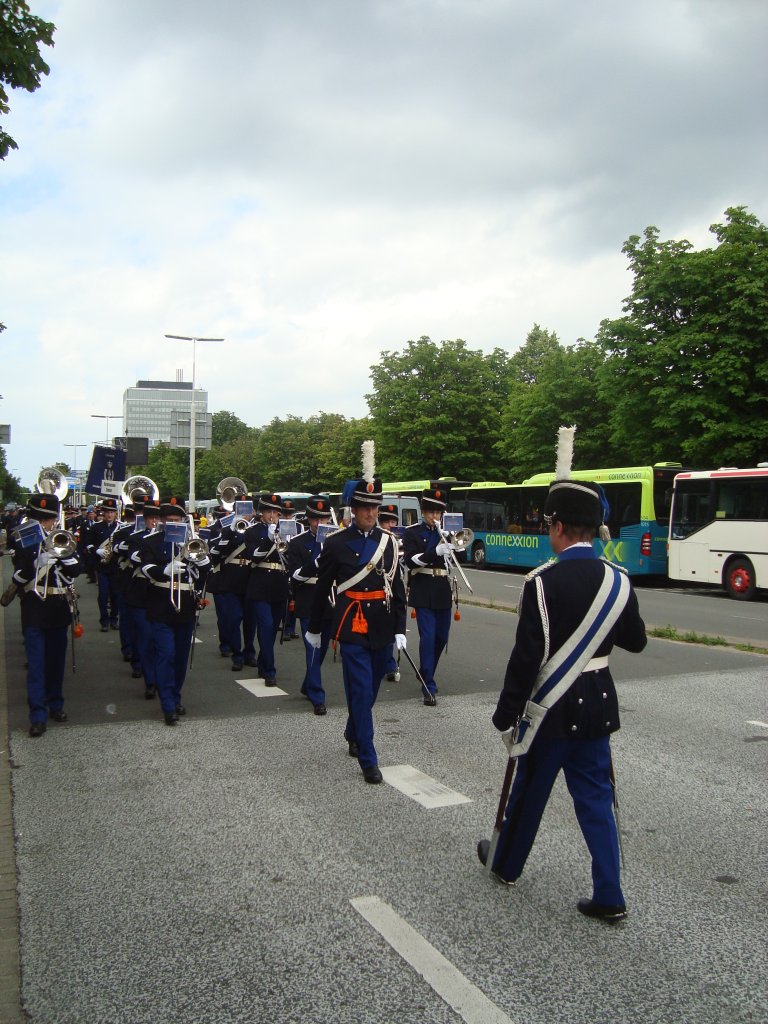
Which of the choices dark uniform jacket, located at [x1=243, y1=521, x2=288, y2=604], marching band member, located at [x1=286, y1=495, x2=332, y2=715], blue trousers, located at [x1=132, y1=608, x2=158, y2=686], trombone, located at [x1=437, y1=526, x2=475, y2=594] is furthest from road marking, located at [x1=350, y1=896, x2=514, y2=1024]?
dark uniform jacket, located at [x1=243, y1=521, x2=288, y2=604]

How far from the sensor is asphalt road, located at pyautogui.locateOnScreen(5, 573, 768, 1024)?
327 centimetres

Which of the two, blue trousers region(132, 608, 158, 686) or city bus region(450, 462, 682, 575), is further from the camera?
city bus region(450, 462, 682, 575)

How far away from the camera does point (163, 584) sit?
791cm

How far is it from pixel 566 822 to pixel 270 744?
261 centimetres

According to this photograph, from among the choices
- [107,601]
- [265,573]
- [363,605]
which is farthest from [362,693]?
[107,601]

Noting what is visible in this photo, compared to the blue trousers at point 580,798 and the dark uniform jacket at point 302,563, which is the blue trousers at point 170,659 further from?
the blue trousers at point 580,798

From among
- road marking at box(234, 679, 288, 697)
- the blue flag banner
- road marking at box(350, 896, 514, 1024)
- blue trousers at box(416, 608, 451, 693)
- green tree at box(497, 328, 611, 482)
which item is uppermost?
green tree at box(497, 328, 611, 482)

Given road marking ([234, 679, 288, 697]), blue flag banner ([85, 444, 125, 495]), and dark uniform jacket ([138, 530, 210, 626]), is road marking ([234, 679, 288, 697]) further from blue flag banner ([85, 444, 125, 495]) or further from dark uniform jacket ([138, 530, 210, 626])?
blue flag banner ([85, 444, 125, 495])

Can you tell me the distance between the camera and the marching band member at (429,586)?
874cm

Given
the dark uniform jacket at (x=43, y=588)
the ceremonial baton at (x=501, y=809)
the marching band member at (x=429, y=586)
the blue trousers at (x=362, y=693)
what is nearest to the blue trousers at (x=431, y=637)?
the marching band member at (x=429, y=586)

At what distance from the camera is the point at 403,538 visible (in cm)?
933

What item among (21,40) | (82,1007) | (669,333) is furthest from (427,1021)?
(669,333)

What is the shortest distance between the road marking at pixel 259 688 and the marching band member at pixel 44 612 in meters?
2.01

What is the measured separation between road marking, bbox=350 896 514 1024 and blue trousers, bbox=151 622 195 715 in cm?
386
